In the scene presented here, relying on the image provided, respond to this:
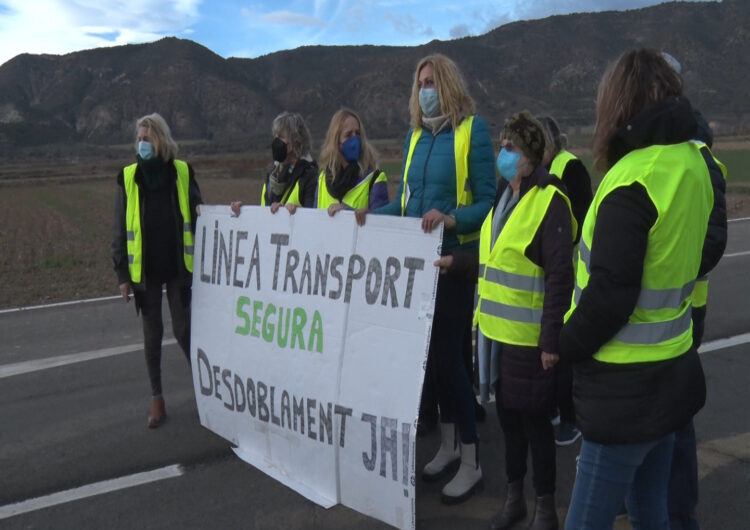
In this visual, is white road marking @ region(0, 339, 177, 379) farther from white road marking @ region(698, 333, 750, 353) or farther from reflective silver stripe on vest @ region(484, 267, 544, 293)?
white road marking @ region(698, 333, 750, 353)

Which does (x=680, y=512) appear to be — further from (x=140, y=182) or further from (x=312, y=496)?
(x=140, y=182)

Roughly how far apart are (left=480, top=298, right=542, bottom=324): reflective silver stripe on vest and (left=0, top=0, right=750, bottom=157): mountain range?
125 metres

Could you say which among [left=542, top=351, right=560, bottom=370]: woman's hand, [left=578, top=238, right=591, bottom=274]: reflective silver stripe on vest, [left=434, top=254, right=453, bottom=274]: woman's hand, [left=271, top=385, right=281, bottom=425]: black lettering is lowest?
[left=271, top=385, right=281, bottom=425]: black lettering

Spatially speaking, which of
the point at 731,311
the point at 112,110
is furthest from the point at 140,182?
the point at 112,110

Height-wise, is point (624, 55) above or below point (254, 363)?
above

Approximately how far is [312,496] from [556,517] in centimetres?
122

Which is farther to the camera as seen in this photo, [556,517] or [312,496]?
[312,496]

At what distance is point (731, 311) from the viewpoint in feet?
25.1

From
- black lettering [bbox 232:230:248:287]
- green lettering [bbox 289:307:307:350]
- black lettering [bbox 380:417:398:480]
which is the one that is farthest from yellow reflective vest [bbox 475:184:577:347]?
black lettering [bbox 232:230:248:287]

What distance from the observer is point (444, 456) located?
4.12m

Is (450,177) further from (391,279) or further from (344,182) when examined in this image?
(344,182)

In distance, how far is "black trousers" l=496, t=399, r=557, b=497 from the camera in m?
3.39

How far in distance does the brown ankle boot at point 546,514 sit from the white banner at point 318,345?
0.58 metres

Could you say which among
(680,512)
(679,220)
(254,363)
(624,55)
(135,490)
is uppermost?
(624,55)
